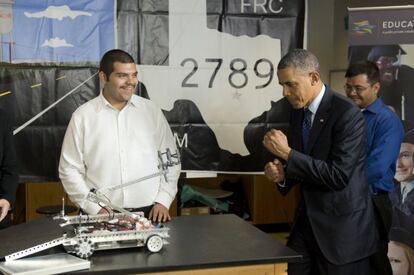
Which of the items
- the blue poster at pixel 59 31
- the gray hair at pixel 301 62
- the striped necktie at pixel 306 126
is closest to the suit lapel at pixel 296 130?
the striped necktie at pixel 306 126

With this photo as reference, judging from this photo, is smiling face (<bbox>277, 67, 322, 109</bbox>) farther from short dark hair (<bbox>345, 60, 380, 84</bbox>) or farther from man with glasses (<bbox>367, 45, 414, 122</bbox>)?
man with glasses (<bbox>367, 45, 414, 122</bbox>)

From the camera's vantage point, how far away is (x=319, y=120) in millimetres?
2033

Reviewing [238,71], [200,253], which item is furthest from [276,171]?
[238,71]

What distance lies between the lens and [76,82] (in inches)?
118

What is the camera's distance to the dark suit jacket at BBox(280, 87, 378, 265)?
6.37 ft

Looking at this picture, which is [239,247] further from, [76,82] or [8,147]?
[76,82]

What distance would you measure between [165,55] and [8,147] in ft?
3.97

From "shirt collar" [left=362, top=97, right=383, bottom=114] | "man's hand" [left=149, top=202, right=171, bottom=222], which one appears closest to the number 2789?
"shirt collar" [left=362, top=97, right=383, bottom=114]

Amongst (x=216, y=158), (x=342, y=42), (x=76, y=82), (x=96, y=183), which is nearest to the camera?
(x=96, y=183)

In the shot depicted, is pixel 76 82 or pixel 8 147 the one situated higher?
pixel 76 82

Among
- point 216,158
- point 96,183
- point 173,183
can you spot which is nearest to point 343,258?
point 173,183

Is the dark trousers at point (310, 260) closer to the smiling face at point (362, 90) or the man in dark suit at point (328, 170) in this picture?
the man in dark suit at point (328, 170)

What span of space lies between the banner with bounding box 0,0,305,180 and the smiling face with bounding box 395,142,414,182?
30.0 inches

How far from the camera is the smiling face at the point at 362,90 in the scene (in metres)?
2.68
